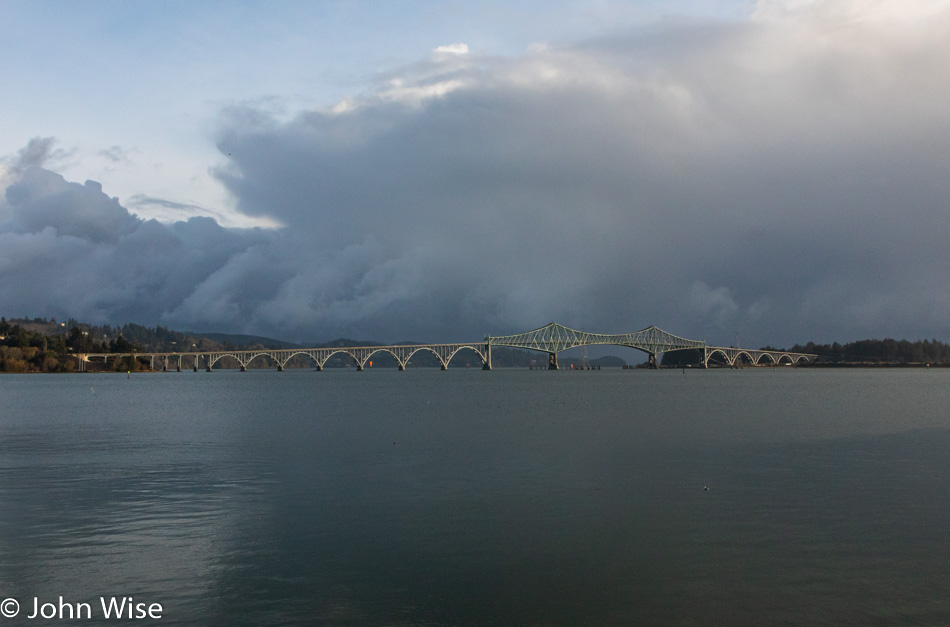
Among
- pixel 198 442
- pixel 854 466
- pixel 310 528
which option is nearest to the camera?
pixel 310 528

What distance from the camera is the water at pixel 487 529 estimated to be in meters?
11.5

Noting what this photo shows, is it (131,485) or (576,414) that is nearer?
(131,485)

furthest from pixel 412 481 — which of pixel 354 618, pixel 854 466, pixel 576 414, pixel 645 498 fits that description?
pixel 576 414

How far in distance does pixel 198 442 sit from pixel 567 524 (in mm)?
21755

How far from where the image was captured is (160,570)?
13.0m

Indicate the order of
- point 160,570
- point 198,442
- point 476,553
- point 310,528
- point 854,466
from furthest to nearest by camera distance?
point 198,442
point 854,466
point 310,528
point 476,553
point 160,570

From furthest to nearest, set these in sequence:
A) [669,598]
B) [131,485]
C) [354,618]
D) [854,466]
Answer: [854,466]
[131,485]
[669,598]
[354,618]

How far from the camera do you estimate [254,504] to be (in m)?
18.7

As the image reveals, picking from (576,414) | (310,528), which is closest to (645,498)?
(310,528)

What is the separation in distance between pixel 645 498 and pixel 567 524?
3684 mm

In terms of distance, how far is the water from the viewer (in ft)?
37.9

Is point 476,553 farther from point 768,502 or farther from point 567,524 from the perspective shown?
point 768,502

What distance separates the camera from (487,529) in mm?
15984

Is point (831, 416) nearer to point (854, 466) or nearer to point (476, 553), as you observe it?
point (854, 466)
